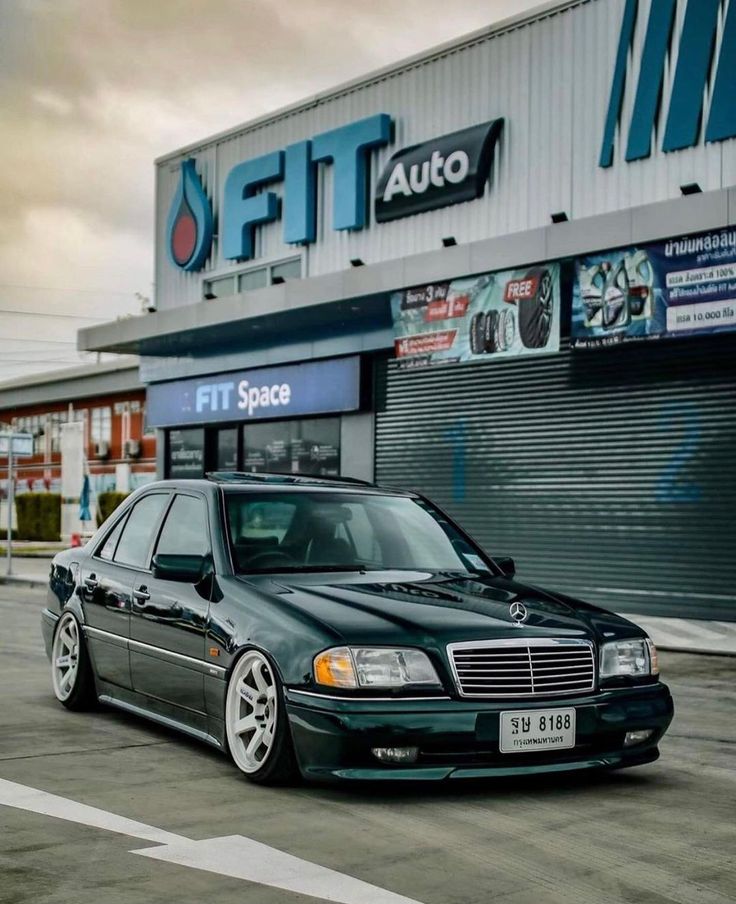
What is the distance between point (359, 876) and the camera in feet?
14.1

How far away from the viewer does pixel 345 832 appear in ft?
16.0

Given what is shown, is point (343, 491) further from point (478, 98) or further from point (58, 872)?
point (478, 98)

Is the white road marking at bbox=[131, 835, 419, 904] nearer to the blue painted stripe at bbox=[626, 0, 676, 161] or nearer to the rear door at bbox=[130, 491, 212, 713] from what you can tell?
the rear door at bbox=[130, 491, 212, 713]

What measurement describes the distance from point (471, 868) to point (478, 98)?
51.6 feet

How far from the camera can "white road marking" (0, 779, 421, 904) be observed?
411cm

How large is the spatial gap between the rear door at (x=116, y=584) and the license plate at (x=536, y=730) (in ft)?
8.31

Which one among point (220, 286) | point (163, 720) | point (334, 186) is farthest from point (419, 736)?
point (220, 286)

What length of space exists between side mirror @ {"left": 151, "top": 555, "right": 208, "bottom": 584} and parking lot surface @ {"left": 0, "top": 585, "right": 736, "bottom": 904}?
87 cm

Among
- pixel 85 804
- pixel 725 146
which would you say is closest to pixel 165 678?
pixel 85 804

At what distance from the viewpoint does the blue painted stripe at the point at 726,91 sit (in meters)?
14.9

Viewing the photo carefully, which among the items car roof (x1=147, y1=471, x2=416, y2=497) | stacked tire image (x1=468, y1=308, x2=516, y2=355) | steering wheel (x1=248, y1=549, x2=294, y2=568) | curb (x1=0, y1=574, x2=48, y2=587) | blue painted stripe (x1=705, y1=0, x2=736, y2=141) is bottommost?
curb (x1=0, y1=574, x2=48, y2=587)

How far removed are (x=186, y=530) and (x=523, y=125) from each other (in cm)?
1238

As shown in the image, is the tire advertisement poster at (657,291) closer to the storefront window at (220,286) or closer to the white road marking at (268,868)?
the storefront window at (220,286)

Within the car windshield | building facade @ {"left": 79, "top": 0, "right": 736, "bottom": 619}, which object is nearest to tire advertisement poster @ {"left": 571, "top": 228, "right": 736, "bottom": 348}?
building facade @ {"left": 79, "top": 0, "right": 736, "bottom": 619}
